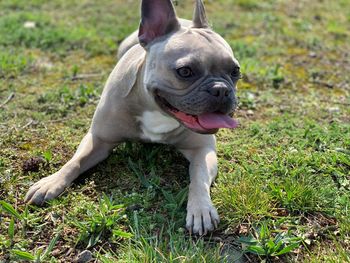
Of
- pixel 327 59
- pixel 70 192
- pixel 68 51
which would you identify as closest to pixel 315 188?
pixel 70 192

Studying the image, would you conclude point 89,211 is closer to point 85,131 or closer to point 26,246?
point 26,246

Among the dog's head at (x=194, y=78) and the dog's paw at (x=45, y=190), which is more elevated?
the dog's head at (x=194, y=78)

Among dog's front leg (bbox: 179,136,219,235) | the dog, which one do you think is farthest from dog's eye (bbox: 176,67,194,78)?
dog's front leg (bbox: 179,136,219,235)

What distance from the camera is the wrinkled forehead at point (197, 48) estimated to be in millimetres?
3348

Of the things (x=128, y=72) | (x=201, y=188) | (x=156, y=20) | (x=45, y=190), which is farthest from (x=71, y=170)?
(x=156, y=20)

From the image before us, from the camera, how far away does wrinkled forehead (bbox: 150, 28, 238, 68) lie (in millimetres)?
3348

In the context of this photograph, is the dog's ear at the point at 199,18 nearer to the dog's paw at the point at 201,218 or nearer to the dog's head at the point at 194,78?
Answer: the dog's head at the point at 194,78

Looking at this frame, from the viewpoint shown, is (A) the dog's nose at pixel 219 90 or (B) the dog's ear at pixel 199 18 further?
(B) the dog's ear at pixel 199 18

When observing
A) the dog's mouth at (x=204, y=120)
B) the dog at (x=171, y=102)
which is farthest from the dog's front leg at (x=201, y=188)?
the dog's mouth at (x=204, y=120)

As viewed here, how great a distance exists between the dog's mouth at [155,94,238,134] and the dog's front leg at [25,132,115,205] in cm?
76

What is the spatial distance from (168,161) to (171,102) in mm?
780

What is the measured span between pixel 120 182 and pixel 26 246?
899 millimetres

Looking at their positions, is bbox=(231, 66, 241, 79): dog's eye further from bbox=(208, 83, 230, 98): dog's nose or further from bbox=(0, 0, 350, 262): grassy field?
bbox=(0, 0, 350, 262): grassy field

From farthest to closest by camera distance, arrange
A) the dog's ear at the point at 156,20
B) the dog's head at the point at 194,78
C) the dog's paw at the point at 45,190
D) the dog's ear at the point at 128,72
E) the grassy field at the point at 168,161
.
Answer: the dog's ear at the point at 128,72 < the dog's ear at the point at 156,20 < the dog's paw at the point at 45,190 < the dog's head at the point at 194,78 < the grassy field at the point at 168,161
